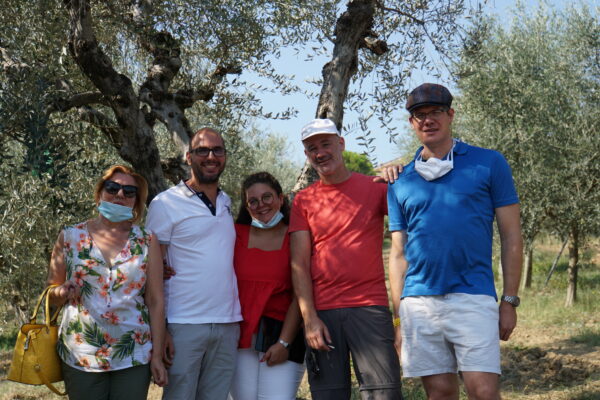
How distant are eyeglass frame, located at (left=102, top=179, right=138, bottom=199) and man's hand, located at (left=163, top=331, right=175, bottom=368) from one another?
2.91 feet

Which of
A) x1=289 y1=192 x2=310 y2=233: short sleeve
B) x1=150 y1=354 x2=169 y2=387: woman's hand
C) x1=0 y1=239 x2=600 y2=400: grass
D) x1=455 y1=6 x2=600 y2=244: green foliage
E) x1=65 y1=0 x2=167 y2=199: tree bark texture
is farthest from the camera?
x1=455 y1=6 x2=600 y2=244: green foliage

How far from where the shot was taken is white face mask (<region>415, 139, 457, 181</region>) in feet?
→ 11.6

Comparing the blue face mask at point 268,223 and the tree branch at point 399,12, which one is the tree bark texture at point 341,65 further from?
the blue face mask at point 268,223

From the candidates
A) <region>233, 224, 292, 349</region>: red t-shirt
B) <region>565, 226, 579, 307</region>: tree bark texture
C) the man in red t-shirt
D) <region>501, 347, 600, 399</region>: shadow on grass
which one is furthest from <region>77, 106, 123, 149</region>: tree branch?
<region>565, 226, 579, 307</region>: tree bark texture

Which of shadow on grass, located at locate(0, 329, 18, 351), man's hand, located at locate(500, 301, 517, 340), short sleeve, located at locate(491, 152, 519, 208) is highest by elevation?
short sleeve, located at locate(491, 152, 519, 208)

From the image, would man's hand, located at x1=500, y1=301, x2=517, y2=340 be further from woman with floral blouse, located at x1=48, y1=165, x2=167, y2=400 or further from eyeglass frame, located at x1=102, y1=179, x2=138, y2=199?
eyeglass frame, located at x1=102, y1=179, x2=138, y2=199

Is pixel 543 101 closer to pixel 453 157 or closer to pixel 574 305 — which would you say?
pixel 574 305

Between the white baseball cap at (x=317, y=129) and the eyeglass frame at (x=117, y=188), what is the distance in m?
1.11

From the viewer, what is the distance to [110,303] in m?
3.73

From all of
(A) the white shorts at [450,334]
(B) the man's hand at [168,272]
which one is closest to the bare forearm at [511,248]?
(A) the white shorts at [450,334]

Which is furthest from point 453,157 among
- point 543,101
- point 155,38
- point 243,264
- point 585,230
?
point 585,230

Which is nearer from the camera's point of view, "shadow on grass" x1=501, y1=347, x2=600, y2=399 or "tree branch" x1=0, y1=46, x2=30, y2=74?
"tree branch" x1=0, y1=46, x2=30, y2=74

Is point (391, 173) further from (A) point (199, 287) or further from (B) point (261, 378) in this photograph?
(B) point (261, 378)

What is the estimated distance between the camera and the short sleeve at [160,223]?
4.05 metres
